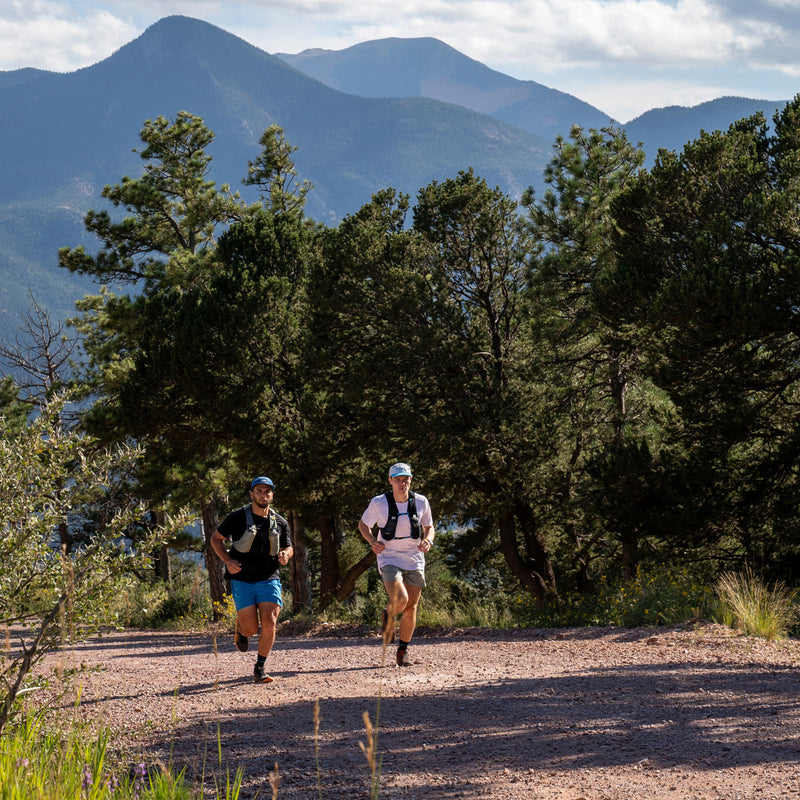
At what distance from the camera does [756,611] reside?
9789 mm

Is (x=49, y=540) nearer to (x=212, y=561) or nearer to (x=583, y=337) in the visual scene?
(x=583, y=337)

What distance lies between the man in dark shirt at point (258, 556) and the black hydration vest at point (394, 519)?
0.86 meters

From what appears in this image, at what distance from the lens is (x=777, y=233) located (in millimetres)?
13812

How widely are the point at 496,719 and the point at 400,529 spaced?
7.55 ft

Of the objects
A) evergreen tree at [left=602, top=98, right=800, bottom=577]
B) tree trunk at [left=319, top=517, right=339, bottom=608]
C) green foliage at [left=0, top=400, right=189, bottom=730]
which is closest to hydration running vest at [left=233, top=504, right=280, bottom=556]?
green foliage at [left=0, top=400, right=189, bottom=730]

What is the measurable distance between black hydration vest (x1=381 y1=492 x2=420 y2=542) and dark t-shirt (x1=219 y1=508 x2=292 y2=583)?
860 millimetres

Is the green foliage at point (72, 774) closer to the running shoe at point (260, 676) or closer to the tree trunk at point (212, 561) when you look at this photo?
the running shoe at point (260, 676)

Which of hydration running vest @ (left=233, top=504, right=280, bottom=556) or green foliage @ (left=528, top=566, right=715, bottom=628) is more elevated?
hydration running vest @ (left=233, top=504, right=280, bottom=556)

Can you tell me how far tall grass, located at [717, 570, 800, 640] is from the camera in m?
9.56

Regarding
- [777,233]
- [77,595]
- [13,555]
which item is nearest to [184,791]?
→ [77,595]

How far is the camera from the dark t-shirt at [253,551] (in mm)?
7934

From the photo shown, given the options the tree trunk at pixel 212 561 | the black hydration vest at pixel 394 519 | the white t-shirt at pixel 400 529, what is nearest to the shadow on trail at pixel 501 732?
the white t-shirt at pixel 400 529

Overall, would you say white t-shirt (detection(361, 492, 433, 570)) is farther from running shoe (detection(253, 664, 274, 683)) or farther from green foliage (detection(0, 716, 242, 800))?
green foliage (detection(0, 716, 242, 800))

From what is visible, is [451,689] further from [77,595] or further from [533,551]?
A: [533,551]
